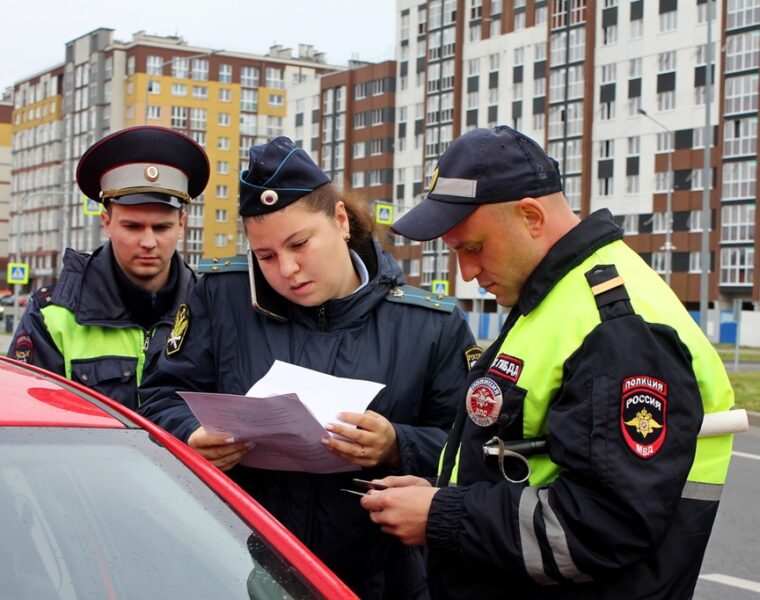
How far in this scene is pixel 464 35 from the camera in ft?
224

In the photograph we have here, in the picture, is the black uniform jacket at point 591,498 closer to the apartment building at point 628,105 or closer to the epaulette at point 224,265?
the epaulette at point 224,265

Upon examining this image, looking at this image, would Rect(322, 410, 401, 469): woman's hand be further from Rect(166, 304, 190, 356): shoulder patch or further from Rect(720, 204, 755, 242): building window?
Rect(720, 204, 755, 242): building window

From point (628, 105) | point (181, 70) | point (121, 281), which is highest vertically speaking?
point (181, 70)

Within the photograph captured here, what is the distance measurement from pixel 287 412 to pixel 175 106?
99.0m

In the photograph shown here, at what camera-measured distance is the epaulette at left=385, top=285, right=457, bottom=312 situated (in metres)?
2.79

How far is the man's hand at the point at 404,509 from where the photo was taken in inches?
86.9

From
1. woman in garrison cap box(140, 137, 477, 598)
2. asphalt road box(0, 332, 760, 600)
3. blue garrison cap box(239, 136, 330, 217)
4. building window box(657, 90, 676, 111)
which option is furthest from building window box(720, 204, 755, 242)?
blue garrison cap box(239, 136, 330, 217)

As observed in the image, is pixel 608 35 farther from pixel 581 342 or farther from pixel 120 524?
pixel 120 524

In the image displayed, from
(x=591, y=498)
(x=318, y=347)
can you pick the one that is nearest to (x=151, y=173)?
(x=318, y=347)

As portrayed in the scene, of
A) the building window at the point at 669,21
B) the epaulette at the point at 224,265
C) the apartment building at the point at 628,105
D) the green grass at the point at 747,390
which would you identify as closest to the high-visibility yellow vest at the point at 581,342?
the epaulette at the point at 224,265

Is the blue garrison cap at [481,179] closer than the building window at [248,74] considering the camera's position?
Yes

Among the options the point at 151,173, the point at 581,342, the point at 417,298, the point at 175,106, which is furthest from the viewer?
the point at 175,106

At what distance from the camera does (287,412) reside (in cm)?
241

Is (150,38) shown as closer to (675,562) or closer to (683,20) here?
(683,20)
